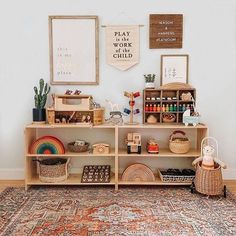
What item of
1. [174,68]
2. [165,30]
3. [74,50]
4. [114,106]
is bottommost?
[114,106]

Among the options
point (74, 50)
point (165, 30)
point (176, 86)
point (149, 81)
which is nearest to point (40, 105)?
point (74, 50)

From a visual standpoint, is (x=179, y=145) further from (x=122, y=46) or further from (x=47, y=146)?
(x=47, y=146)

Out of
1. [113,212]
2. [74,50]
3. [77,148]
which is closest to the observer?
[113,212]

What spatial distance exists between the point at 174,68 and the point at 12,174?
2.11 meters

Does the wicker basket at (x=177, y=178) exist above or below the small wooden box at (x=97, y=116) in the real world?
below

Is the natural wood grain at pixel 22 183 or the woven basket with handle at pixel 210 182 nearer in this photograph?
the woven basket with handle at pixel 210 182

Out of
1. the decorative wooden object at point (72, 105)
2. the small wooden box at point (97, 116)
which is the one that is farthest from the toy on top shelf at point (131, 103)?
the decorative wooden object at point (72, 105)

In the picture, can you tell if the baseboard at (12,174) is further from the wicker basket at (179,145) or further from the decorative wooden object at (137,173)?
the wicker basket at (179,145)

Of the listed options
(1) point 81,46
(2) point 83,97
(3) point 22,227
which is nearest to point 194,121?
(2) point 83,97

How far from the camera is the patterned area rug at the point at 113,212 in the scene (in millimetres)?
2279

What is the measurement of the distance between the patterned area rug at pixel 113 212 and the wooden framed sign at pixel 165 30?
59.4 inches

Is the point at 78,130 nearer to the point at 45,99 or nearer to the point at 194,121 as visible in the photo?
the point at 45,99

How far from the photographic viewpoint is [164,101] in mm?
3271

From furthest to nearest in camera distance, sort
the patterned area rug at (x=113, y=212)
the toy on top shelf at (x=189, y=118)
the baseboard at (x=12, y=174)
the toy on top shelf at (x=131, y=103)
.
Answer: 1. the baseboard at (x=12, y=174)
2. the toy on top shelf at (x=131, y=103)
3. the toy on top shelf at (x=189, y=118)
4. the patterned area rug at (x=113, y=212)
